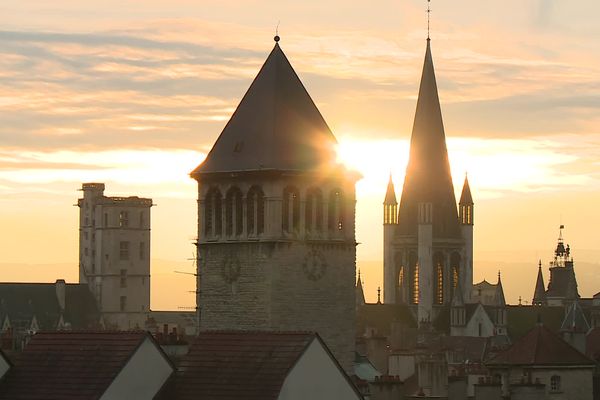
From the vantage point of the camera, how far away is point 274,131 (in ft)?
218

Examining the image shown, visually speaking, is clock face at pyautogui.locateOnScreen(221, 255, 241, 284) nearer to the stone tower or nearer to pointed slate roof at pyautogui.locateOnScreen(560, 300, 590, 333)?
the stone tower

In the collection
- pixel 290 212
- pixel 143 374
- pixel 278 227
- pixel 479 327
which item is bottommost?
pixel 143 374

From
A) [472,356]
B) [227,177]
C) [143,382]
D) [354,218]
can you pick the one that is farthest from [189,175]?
[472,356]

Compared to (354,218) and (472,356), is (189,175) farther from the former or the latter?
(472,356)

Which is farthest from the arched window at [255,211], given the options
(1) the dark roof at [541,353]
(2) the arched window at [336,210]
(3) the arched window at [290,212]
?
(1) the dark roof at [541,353]

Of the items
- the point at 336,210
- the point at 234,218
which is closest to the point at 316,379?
the point at 234,218

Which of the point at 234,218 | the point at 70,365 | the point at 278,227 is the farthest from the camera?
the point at 234,218

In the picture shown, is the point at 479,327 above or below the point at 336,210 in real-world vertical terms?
above

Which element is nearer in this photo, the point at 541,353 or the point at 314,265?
the point at 314,265

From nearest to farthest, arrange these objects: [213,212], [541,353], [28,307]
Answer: [213,212] → [541,353] → [28,307]

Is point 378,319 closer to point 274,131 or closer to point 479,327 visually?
point 479,327

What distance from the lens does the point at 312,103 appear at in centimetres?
6781

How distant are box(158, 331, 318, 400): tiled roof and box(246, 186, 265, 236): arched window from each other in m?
12.6

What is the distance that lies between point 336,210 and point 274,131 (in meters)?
3.08
